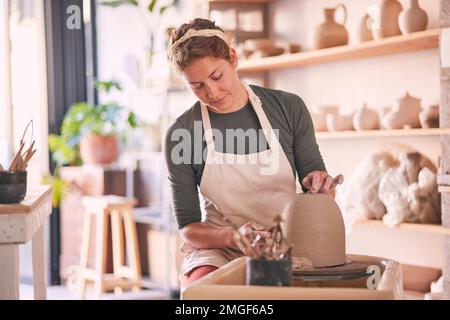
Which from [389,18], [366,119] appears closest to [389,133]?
[366,119]

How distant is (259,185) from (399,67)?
5.80 ft

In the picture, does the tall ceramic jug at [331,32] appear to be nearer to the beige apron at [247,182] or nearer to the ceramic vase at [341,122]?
the ceramic vase at [341,122]

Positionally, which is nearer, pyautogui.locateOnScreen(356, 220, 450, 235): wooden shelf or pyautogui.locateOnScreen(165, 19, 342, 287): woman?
pyautogui.locateOnScreen(165, 19, 342, 287): woman

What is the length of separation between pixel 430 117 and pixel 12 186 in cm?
211

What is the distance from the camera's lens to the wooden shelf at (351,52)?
3486mm

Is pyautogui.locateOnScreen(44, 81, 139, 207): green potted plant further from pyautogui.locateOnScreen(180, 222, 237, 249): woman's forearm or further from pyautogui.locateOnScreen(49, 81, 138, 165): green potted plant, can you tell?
pyautogui.locateOnScreen(180, 222, 237, 249): woman's forearm

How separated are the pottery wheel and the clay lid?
0.03 meters

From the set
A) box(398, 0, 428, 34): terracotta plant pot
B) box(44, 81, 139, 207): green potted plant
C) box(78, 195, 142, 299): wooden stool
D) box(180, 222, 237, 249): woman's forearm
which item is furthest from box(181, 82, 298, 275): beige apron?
box(44, 81, 139, 207): green potted plant

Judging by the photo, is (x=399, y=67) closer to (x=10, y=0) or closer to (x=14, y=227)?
(x=14, y=227)

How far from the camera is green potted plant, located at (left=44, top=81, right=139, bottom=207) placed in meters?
5.62
